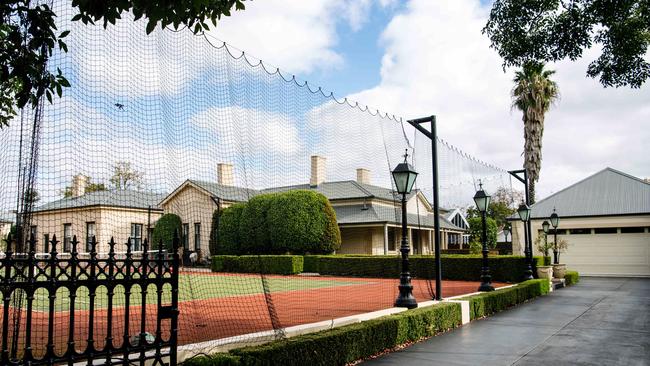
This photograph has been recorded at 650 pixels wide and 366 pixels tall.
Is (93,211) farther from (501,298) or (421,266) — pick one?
(421,266)

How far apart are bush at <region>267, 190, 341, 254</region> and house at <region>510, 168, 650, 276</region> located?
413 inches

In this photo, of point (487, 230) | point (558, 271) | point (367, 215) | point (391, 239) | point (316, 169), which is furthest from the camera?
point (487, 230)

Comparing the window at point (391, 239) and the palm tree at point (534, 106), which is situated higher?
the palm tree at point (534, 106)

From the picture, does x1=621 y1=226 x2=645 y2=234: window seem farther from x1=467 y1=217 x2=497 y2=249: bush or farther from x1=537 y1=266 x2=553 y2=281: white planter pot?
x1=467 y1=217 x2=497 y2=249: bush

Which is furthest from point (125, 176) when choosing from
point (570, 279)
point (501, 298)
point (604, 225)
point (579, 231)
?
point (579, 231)

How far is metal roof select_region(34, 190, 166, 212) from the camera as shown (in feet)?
19.4

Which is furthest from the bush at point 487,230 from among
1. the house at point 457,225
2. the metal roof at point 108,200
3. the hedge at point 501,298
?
the metal roof at point 108,200

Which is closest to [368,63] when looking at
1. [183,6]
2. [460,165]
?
[183,6]

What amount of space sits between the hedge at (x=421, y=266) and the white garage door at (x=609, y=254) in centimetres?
703

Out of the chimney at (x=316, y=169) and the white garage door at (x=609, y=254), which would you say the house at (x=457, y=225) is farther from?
the chimney at (x=316, y=169)

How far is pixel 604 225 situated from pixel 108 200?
28441mm

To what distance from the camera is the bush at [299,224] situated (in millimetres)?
27984

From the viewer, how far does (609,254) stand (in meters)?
28.3

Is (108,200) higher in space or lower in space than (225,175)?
lower
